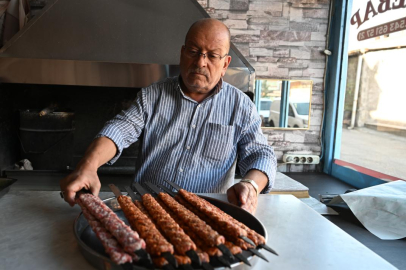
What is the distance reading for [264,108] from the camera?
3490 mm

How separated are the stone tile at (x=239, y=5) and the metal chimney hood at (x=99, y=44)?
2.82ft

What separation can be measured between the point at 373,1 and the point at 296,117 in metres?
1.33

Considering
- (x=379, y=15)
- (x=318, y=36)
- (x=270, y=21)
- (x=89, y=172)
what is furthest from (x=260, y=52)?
(x=89, y=172)

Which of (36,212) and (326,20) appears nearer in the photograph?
(36,212)

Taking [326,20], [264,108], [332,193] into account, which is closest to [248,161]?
[332,193]

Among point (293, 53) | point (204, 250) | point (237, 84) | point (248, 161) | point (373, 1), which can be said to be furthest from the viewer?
point (293, 53)

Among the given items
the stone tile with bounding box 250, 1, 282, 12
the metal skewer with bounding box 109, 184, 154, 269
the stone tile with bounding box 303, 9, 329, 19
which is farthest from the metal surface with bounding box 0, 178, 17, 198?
the stone tile with bounding box 303, 9, 329, 19

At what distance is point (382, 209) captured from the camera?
7.42ft

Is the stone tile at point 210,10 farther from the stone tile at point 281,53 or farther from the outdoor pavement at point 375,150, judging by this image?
the outdoor pavement at point 375,150

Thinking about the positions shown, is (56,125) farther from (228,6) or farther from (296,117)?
(296,117)

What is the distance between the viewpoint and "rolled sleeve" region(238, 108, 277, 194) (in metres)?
1.32

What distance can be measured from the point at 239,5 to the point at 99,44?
1563 mm

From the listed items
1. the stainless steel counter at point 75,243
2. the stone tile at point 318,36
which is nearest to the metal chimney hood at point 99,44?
the stone tile at point 318,36

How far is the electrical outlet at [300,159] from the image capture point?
349cm
